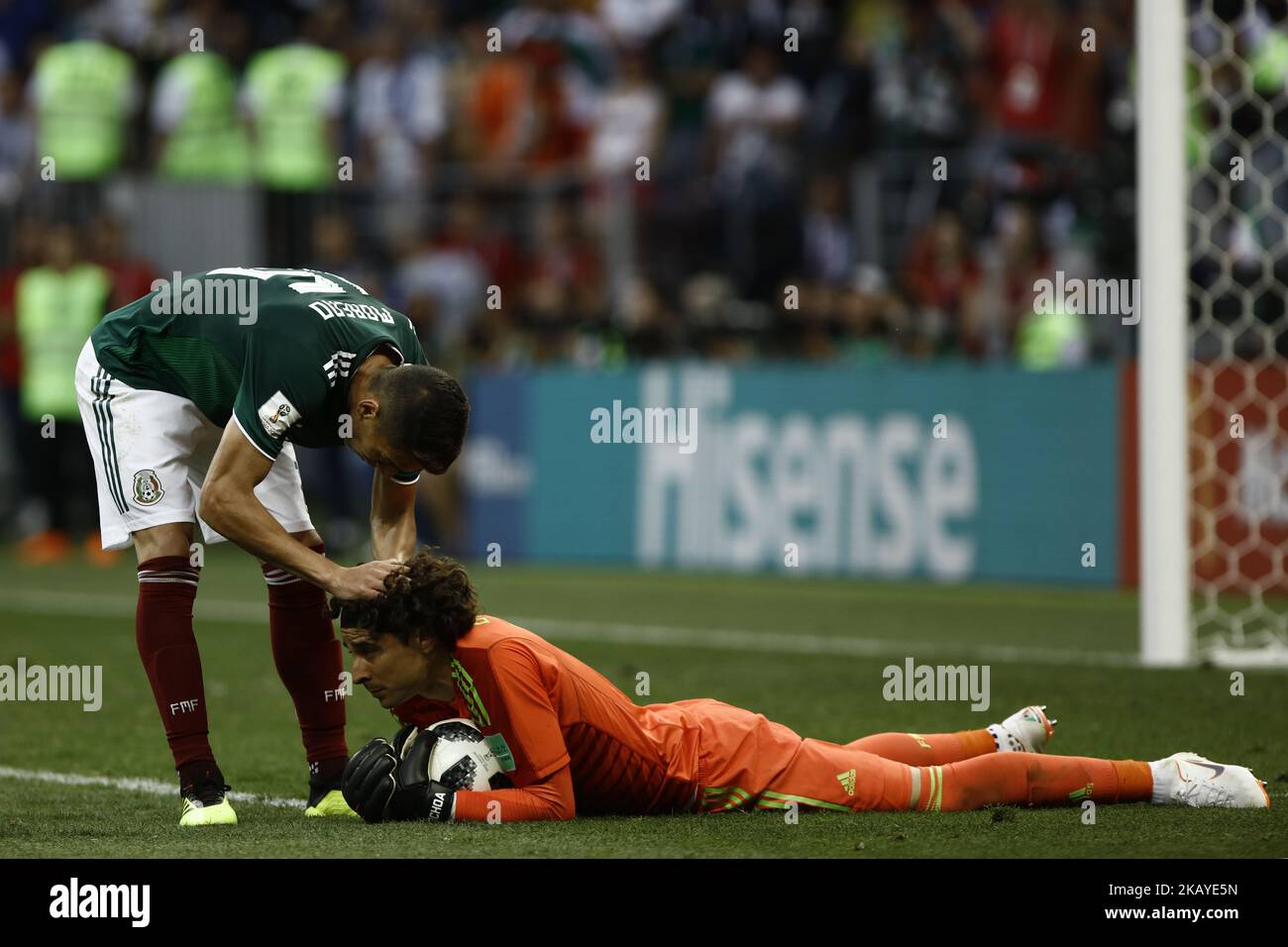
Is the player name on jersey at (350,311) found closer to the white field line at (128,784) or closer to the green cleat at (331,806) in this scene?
the green cleat at (331,806)

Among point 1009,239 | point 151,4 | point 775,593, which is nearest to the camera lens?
point 775,593

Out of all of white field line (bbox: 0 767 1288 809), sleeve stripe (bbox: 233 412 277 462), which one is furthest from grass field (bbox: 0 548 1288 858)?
sleeve stripe (bbox: 233 412 277 462)

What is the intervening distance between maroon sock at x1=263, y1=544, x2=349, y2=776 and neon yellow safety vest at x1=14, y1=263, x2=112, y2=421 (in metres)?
10.7

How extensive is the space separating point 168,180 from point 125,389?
12340 millimetres

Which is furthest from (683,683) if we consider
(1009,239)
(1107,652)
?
(1009,239)

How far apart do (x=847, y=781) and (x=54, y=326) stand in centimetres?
1215

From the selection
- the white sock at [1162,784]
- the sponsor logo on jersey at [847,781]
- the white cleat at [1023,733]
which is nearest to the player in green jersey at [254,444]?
the sponsor logo on jersey at [847,781]

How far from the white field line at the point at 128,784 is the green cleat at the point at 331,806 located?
160mm

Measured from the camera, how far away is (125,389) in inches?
225

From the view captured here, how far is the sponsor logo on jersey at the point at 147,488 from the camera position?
5.63 m

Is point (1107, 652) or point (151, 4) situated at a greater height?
point (151, 4)

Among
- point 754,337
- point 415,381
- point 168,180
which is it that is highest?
point 168,180
